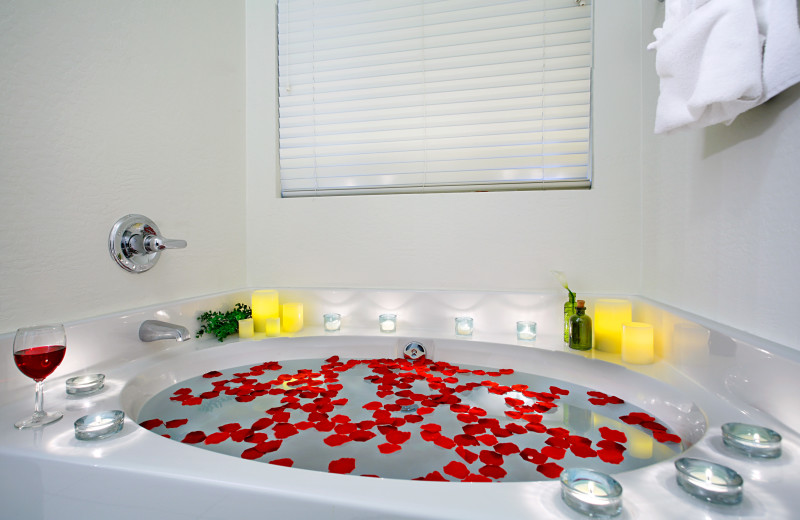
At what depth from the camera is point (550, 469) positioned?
820mm

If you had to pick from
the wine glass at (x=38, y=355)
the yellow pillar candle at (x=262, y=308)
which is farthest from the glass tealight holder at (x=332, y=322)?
the wine glass at (x=38, y=355)

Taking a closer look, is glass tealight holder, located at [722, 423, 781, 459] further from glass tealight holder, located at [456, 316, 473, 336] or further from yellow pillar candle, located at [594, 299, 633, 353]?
glass tealight holder, located at [456, 316, 473, 336]

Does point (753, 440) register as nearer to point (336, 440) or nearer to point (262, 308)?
point (336, 440)

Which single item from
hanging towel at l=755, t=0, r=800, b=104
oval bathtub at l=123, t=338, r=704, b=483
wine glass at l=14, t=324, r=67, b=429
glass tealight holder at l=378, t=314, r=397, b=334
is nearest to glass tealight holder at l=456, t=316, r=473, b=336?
oval bathtub at l=123, t=338, r=704, b=483

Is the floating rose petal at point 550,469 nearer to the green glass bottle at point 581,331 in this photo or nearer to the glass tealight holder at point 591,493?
the glass tealight holder at point 591,493

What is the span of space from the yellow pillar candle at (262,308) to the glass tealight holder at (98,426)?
104 cm

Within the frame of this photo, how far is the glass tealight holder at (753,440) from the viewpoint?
67cm

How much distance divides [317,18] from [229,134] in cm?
75

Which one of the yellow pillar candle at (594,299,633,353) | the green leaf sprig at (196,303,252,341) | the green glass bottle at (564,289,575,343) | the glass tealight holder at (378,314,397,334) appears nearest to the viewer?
the yellow pillar candle at (594,299,633,353)

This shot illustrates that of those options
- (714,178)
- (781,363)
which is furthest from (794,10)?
(781,363)

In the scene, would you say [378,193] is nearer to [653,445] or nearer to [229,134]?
[229,134]

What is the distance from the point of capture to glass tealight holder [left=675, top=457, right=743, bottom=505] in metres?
0.54

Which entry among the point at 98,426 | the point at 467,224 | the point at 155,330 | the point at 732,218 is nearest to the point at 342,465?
the point at 98,426

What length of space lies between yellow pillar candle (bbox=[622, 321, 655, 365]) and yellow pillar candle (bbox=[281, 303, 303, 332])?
4.33 feet
